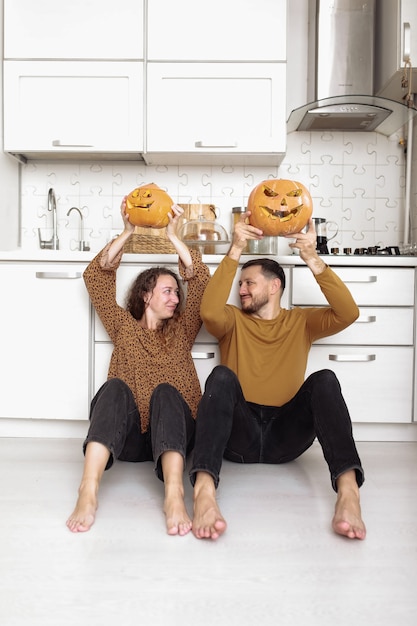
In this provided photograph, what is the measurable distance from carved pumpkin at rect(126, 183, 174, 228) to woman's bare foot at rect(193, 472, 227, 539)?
0.95 m

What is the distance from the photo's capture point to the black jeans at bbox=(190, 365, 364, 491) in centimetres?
171

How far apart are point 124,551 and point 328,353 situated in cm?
132

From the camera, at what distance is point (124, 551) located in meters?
1.48

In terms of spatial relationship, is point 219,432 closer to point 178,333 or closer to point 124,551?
point 124,551

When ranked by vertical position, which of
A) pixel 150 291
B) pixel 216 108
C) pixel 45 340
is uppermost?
pixel 216 108

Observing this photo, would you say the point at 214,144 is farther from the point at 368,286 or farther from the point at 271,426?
the point at 271,426

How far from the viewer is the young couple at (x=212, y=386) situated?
1.70m

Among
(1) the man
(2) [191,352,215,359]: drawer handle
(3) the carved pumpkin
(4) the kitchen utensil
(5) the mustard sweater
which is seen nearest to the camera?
(1) the man

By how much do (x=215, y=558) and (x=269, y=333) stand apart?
915mm

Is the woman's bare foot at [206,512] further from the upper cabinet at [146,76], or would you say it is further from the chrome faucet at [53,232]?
the chrome faucet at [53,232]

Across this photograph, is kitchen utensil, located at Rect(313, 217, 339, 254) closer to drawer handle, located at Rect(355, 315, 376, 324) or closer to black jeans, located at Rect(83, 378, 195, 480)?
drawer handle, located at Rect(355, 315, 376, 324)

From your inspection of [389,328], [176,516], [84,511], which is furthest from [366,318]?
[84,511]

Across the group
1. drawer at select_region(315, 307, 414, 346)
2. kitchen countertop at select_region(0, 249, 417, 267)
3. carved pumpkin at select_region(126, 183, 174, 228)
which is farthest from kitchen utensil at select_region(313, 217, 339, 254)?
carved pumpkin at select_region(126, 183, 174, 228)

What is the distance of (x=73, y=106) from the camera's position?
279 cm
